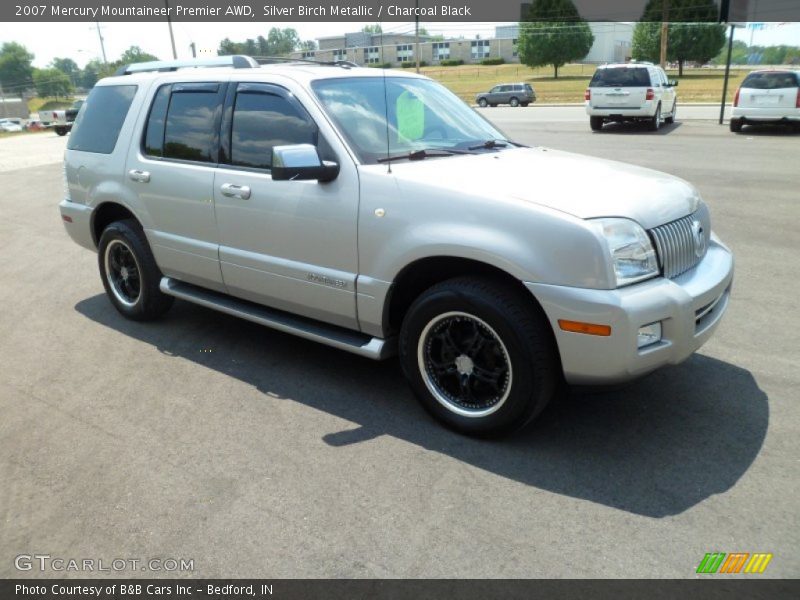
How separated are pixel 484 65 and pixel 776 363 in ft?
323

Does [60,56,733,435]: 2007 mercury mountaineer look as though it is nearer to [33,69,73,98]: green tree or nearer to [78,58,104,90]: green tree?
[33,69,73,98]: green tree

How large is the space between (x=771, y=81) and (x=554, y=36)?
6454 cm

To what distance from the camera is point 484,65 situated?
3802 inches

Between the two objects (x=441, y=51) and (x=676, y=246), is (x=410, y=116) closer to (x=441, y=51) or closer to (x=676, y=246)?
(x=676, y=246)

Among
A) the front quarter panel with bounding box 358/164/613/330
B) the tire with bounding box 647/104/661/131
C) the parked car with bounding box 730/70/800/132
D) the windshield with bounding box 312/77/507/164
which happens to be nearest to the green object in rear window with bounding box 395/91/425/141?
the windshield with bounding box 312/77/507/164

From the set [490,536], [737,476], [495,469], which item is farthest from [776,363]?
[490,536]

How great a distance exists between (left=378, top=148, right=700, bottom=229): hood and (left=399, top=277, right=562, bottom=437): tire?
501 millimetres

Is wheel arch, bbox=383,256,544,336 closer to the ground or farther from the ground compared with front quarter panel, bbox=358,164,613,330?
closer to the ground

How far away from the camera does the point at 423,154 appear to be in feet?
13.5

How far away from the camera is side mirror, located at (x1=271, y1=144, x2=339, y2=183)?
372cm

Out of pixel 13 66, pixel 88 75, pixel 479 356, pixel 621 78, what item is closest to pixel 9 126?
pixel 621 78

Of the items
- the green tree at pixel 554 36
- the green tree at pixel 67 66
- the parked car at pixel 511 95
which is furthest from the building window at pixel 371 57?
the green tree at pixel 67 66

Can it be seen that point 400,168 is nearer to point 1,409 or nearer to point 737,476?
point 737,476

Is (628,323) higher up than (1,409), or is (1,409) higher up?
(628,323)
